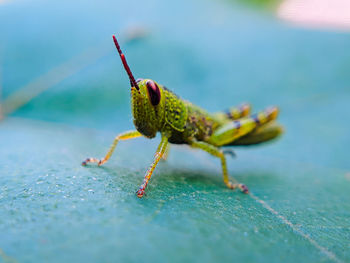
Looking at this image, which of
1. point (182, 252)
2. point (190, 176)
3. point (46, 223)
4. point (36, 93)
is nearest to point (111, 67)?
point (36, 93)

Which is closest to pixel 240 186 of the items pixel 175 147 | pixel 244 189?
pixel 244 189

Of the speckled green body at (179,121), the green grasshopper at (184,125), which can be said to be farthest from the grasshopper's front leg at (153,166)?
the speckled green body at (179,121)

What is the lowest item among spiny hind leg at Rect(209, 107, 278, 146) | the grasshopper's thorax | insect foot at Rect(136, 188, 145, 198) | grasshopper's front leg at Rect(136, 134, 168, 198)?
insect foot at Rect(136, 188, 145, 198)

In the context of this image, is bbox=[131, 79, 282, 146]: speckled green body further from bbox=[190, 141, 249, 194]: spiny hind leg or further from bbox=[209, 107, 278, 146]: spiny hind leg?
bbox=[190, 141, 249, 194]: spiny hind leg

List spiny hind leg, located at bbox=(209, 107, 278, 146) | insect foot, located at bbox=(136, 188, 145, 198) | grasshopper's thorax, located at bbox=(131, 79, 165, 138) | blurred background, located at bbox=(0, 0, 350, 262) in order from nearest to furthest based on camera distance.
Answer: blurred background, located at bbox=(0, 0, 350, 262), insect foot, located at bbox=(136, 188, 145, 198), grasshopper's thorax, located at bbox=(131, 79, 165, 138), spiny hind leg, located at bbox=(209, 107, 278, 146)

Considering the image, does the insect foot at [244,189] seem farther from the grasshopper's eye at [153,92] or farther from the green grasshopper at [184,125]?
the grasshopper's eye at [153,92]

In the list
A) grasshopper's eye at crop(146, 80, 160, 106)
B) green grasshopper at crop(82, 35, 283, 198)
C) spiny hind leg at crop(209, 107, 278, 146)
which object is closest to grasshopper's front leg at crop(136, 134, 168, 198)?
green grasshopper at crop(82, 35, 283, 198)

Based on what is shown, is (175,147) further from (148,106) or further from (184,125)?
(148,106)
